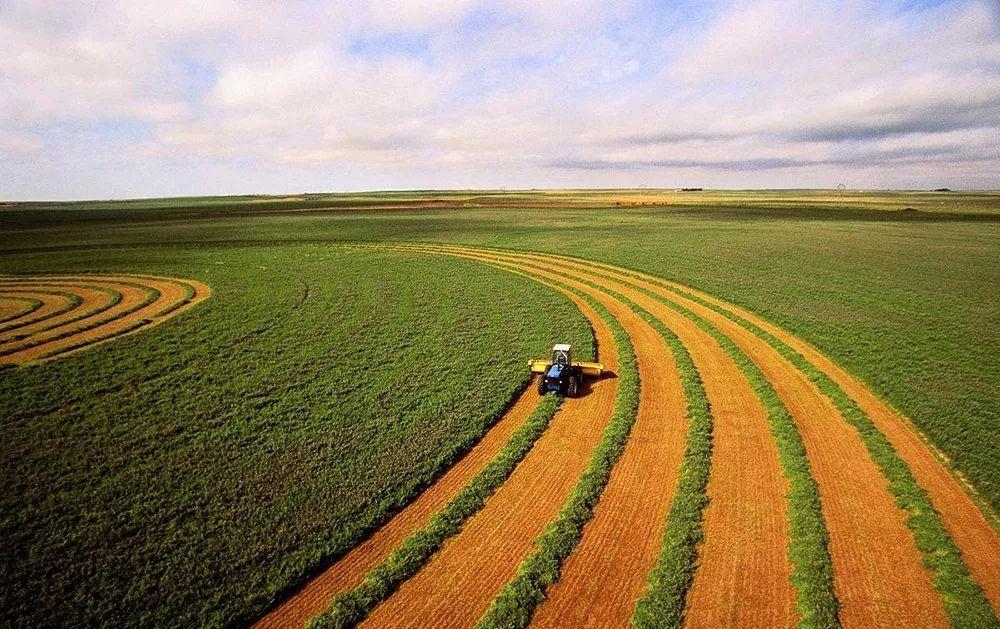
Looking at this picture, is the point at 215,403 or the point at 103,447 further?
the point at 215,403

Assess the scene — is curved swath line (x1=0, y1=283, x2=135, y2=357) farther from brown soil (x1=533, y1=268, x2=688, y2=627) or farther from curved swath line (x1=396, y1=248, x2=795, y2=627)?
curved swath line (x1=396, y1=248, x2=795, y2=627)

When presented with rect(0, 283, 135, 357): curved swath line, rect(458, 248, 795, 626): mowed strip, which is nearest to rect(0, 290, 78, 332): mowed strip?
rect(0, 283, 135, 357): curved swath line

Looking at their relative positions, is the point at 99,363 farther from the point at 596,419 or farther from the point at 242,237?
the point at 242,237

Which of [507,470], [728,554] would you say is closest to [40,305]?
[507,470]

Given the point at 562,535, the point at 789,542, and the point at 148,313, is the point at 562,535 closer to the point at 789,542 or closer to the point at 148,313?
the point at 789,542

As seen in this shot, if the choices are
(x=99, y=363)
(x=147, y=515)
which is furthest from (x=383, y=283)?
(x=147, y=515)

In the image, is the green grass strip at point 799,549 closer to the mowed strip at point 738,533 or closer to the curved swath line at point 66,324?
the mowed strip at point 738,533
